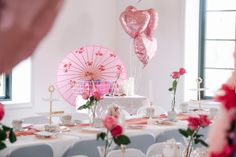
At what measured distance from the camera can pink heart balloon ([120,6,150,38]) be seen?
623 centimetres

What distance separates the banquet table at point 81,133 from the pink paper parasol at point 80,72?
152cm

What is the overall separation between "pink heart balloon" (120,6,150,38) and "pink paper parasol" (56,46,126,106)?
1.57 feet

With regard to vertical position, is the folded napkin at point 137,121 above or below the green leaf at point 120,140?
below

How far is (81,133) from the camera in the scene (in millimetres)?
4047

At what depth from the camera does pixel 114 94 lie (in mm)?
6141

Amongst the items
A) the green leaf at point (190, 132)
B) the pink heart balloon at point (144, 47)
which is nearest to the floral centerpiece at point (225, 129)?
the green leaf at point (190, 132)

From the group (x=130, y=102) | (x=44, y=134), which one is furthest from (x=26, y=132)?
(x=130, y=102)

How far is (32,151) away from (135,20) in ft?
10.6

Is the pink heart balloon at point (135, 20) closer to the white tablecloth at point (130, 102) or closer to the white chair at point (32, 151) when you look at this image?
the white tablecloth at point (130, 102)

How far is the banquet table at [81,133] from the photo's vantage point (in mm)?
3668

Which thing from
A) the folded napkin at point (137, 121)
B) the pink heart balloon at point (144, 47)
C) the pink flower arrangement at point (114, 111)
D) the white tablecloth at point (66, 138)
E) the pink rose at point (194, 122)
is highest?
the pink heart balloon at point (144, 47)

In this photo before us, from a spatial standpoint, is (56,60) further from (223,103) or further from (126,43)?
(223,103)

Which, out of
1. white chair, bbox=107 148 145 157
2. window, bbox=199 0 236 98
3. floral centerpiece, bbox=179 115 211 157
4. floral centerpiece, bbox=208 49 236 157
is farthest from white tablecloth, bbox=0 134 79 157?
window, bbox=199 0 236 98

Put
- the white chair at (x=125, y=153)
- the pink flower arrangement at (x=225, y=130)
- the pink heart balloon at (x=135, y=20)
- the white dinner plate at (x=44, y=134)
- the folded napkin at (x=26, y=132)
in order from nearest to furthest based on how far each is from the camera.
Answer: the pink flower arrangement at (x=225, y=130) → the white chair at (x=125, y=153) → the white dinner plate at (x=44, y=134) → the folded napkin at (x=26, y=132) → the pink heart balloon at (x=135, y=20)
